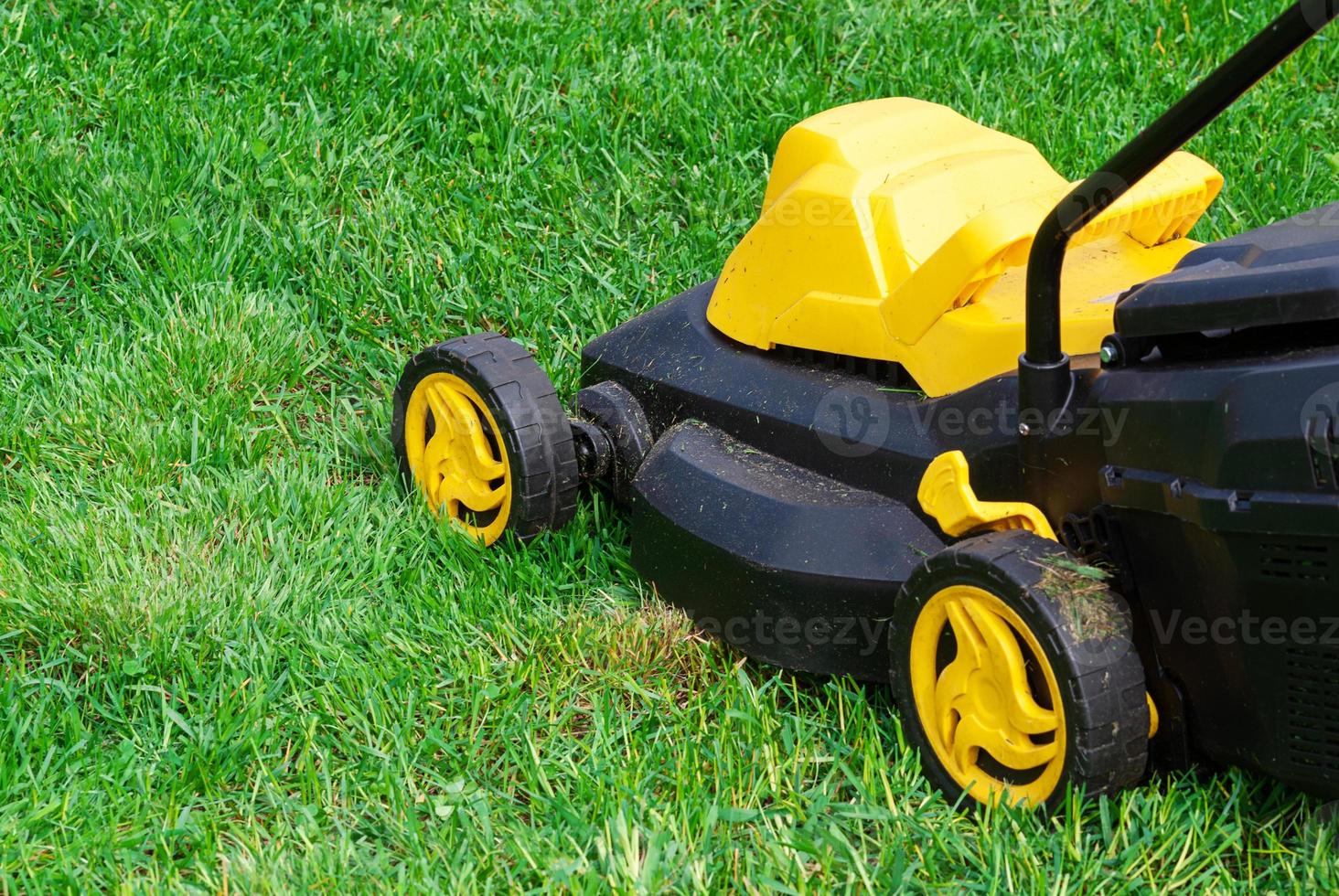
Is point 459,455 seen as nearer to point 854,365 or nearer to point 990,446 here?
point 854,365

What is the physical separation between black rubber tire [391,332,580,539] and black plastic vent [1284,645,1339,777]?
134cm

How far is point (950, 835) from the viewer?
81.0 inches

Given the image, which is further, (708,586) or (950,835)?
(708,586)

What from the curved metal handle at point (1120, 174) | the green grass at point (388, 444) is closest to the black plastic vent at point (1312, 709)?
the green grass at point (388, 444)

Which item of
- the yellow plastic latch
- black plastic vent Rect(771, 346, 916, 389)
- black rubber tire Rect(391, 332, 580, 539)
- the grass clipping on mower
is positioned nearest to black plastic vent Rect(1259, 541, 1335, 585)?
the grass clipping on mower

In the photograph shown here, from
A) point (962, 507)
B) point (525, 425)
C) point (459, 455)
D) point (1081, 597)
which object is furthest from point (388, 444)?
point (1081, 597)

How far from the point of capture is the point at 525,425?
2.70m

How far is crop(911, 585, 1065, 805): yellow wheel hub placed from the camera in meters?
2.03

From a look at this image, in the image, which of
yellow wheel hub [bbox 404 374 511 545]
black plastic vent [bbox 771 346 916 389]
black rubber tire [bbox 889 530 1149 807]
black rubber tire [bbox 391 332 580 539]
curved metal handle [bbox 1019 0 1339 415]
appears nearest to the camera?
curved metal handle [bbox 1019 0 1339 415]

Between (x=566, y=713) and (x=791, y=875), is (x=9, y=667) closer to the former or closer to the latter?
(x=566, y=713)

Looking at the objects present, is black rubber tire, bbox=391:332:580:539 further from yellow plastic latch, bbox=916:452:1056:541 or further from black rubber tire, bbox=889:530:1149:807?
black rubber tire, bbox=889:530:1149:807

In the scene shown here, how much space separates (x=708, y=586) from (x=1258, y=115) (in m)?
2.34

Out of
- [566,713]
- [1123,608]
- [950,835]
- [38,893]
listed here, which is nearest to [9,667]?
[38,893]

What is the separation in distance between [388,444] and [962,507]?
57.1 inches
